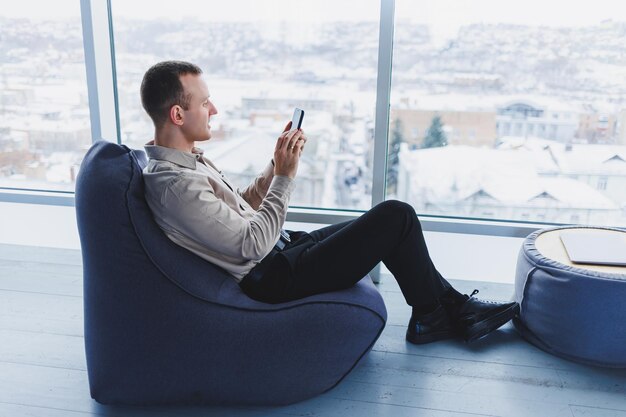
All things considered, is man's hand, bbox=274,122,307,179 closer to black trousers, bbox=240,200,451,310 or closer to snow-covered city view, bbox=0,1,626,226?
black trousers, bbox=240,200,451,310

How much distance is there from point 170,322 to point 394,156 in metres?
Result: 1.57

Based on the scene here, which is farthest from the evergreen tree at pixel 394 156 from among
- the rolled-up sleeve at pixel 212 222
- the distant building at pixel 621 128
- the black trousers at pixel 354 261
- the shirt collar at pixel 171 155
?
the shirt collar at pixel 171 155

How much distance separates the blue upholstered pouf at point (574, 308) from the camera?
2240 millimetres

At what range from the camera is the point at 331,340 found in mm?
2041

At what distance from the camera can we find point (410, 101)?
3.05 m

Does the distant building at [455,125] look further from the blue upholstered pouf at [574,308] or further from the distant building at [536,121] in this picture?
the blue upholstered pouf at [574,308]

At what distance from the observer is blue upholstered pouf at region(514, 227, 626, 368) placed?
2.24 m

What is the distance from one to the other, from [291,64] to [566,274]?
1.70 metres

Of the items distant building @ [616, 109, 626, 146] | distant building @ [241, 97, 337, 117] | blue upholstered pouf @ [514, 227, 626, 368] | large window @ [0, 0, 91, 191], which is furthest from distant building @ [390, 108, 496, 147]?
large window @ [0, 0, 91, 191]

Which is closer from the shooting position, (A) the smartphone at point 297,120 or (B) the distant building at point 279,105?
(A) the smartphone at point 297,120

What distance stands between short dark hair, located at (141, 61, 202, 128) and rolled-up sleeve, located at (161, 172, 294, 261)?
0.81 feet

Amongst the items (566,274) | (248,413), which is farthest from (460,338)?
(248,413)

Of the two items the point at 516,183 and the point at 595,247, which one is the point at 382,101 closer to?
the point at 516,183

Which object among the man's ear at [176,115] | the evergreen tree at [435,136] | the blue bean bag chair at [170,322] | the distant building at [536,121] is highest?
the man's ear at [176,115]
